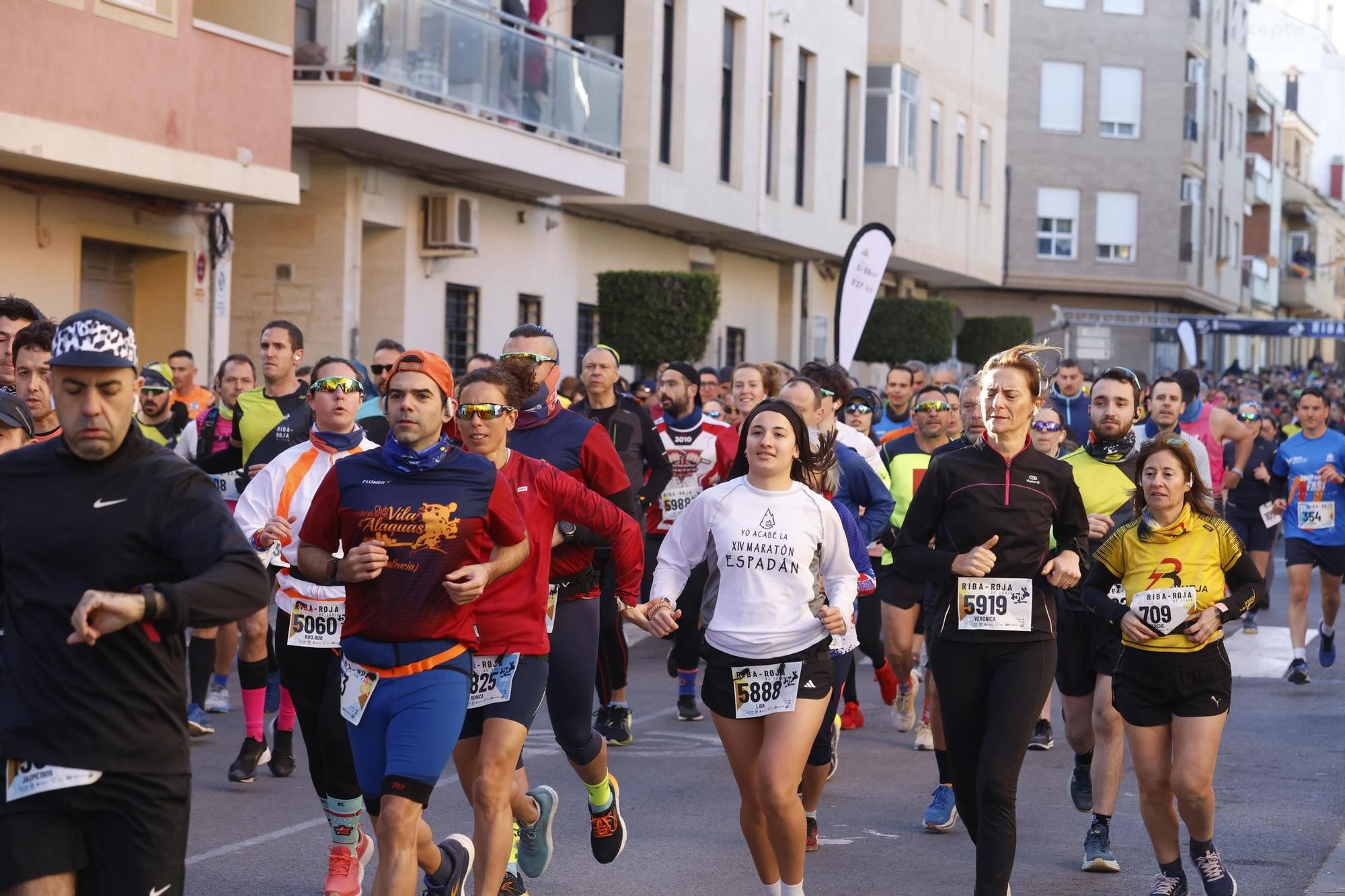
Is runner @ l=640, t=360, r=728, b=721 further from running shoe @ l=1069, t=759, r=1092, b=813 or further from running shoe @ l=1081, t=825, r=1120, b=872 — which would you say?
running shoe @ l=1081, t=825, r=1120, b=872

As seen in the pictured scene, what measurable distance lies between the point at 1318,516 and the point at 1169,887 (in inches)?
297

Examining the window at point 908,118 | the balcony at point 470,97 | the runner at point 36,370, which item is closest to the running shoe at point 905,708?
the runner at point 36,370

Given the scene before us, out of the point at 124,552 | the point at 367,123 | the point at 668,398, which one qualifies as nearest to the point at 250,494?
the point at 124,552

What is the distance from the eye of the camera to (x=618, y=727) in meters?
10.8

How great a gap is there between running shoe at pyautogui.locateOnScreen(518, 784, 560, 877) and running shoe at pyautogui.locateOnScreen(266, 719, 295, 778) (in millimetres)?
2538

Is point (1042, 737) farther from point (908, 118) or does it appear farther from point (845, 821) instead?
point (908, 118)

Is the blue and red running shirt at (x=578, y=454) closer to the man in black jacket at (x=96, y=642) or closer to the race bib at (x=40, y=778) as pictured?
the man in black jacket at (x=96, y=642)

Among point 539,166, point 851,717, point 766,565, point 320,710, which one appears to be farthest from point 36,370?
point 539,166

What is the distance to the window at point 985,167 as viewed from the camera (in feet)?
135

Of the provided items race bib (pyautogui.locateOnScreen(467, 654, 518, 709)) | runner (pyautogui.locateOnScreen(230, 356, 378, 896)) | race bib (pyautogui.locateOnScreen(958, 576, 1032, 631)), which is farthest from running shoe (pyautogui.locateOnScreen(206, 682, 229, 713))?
race bib (pyautogui.locateOnScreen(958, 576, 1032, 631))

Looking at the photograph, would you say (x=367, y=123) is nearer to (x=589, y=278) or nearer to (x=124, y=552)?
(x=589, y=278)

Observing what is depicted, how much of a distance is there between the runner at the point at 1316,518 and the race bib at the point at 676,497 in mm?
4304

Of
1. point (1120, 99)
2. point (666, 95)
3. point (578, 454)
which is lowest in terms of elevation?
point (578, 454)

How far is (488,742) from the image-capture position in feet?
21.7
